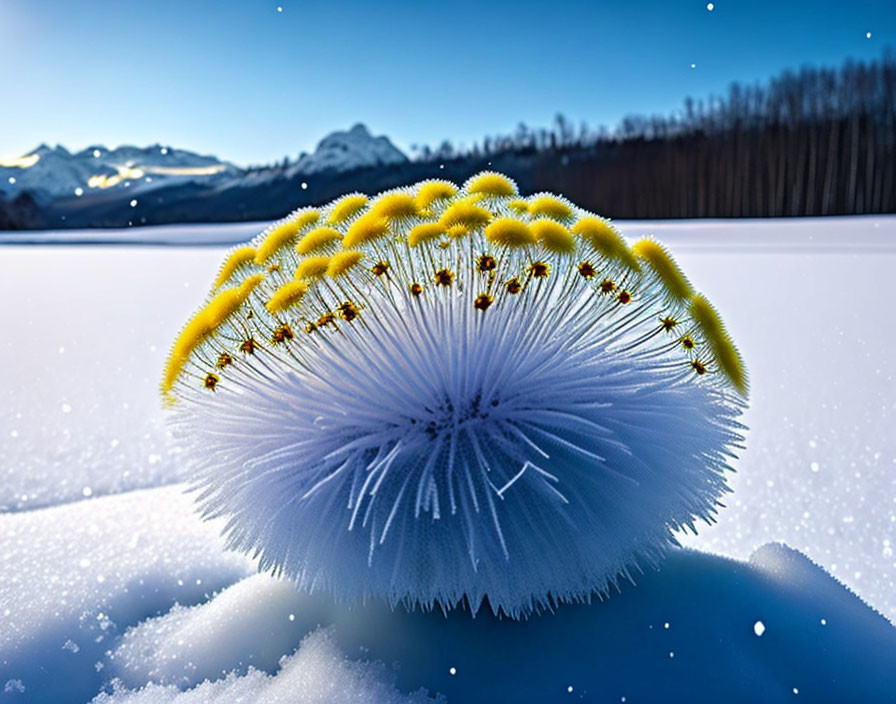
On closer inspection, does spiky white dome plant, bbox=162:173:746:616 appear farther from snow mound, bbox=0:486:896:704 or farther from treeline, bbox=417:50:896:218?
treeline, bbox=417:50:896:218

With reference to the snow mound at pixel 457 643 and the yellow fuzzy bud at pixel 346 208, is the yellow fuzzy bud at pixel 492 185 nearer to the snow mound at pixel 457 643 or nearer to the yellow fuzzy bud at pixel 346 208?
the yellow fuzzy bud at pixel 346 208

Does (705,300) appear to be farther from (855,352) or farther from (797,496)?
(855,352)

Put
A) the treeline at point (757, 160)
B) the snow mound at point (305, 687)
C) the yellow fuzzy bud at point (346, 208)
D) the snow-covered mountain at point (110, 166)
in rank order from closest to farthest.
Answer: the snow mound at point (305, 687)
the yellow fuzzy bud at point (346, 208)
the treeline at point (757, 160)
the snow-covered mountain at point (110, 166)

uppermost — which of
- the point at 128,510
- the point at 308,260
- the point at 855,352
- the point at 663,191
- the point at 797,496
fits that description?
the point at 308,260

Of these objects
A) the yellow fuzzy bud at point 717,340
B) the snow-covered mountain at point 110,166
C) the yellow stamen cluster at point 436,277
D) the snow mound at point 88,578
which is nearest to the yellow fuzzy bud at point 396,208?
the yellow stamen cluster at point 436,277

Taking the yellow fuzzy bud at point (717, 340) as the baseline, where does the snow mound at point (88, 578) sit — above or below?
below

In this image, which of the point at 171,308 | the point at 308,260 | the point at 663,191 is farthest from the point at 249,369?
the point at 663,191

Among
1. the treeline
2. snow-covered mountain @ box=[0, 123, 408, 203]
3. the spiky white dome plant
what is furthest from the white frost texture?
snow-covered mountain @ box=[0, 123, 408, 203]

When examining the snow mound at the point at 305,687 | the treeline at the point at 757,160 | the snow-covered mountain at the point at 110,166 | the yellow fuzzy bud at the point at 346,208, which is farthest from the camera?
the snow-covered mountain at the point at 110,166
